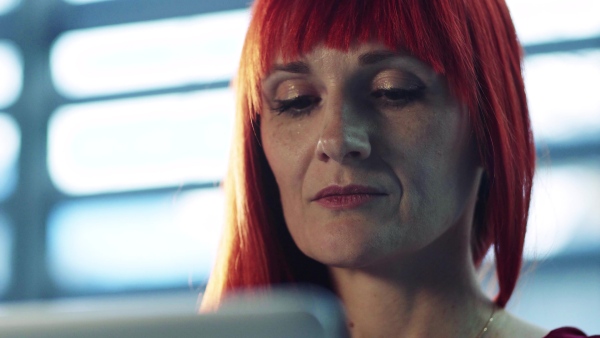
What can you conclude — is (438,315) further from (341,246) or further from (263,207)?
(263,207)

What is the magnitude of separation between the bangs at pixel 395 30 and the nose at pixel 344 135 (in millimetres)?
89

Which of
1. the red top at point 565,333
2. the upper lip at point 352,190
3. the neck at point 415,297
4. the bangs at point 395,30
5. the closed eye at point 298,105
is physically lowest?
the red top at point 565,333

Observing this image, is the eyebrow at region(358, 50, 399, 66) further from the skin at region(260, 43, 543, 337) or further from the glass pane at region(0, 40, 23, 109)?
the glass pane at region(0, 40, 23, 109)

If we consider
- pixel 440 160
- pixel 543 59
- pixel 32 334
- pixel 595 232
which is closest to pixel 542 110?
pixel 543 59

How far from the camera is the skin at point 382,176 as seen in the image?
1.07m

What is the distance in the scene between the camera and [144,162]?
3.80 m

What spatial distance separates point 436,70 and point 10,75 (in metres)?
3.33

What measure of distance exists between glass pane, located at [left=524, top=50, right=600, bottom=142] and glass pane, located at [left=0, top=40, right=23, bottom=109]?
95.5 inches

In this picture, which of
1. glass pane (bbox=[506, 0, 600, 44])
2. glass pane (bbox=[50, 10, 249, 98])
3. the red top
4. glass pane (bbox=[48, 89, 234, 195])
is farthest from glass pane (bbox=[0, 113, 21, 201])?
the red top

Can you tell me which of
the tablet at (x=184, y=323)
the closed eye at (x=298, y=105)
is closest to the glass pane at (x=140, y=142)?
the closed eye at (x=298, y=105)

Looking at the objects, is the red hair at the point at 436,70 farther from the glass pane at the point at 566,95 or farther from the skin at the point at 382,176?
the glass pane at the point at 566,95

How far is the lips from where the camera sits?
41.9 inches

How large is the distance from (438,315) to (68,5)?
3290mm

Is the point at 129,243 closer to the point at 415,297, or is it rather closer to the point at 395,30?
the point at 415,297
